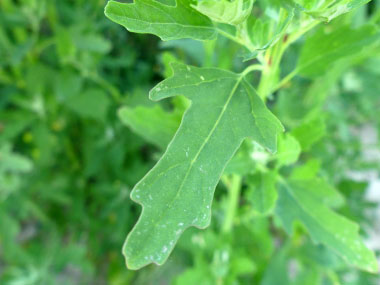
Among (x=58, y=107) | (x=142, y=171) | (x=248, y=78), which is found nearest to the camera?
(x=248, y=78)

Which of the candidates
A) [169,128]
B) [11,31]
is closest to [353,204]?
[169,128]

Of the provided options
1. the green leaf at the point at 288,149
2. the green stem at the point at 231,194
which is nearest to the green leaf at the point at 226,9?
the green leaf at the point at 288,149

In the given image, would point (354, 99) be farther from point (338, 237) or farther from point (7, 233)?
point (7, 233)

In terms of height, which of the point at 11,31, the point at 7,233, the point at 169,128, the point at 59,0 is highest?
the point at 169,128

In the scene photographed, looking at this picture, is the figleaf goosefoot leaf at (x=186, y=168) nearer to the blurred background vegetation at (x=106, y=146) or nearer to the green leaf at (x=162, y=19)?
the green leaf at (x=162, y=19)

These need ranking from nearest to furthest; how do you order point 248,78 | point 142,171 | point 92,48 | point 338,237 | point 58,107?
point 248,78, point 338,237, point 92,48, point 142,171, point 58,107

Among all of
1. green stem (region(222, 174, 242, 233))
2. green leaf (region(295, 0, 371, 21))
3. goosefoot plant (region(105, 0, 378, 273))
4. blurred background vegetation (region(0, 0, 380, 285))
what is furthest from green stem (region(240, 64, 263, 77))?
blurred background vegetation (region(0, 0, 380, 285))

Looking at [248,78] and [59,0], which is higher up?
[248,78]

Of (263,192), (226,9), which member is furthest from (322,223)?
(226,9)
